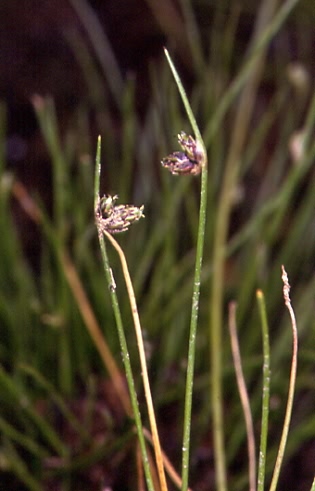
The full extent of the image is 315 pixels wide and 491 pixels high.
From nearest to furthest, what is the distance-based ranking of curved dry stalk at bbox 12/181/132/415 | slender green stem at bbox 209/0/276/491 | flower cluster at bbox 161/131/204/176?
flower cluster at bbox 161/131/204/176, slender green stem at bbox 209/0/276/491, curved dry stalk at bbox 12/181/132/415

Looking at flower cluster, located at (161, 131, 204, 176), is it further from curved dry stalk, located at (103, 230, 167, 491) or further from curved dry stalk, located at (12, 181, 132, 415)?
curved dry stalk, located at (12, 181, 132, 415)

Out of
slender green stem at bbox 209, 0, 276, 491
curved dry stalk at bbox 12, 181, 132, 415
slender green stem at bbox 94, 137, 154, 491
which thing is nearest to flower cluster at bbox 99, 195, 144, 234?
slender green stem at bbox 94, 137, 154, 491

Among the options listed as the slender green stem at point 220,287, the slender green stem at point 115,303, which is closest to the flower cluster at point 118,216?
the slender green stem at point 115,303

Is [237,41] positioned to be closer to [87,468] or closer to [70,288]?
[70,288]

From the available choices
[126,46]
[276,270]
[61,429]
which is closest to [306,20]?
[126,46]

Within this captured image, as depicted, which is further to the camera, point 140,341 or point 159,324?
point 159,324

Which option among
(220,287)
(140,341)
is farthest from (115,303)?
(220,287)

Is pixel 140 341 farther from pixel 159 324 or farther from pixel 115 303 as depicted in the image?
pixel 159 324

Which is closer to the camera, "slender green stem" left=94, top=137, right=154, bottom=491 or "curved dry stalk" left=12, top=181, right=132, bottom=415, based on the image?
"slender green stem" left=94, top=137, right=154, bottom=491

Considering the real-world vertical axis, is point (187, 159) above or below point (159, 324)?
above
